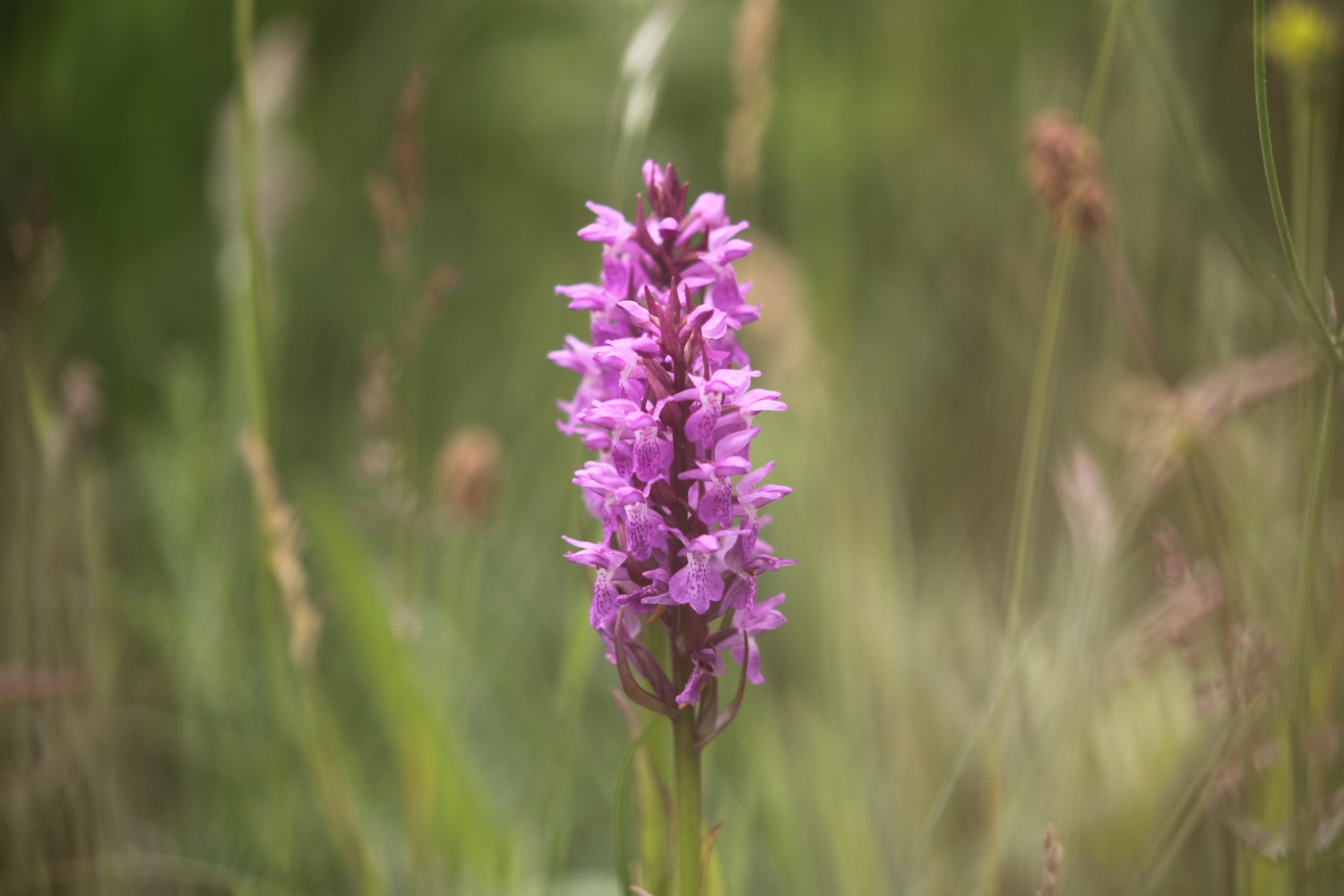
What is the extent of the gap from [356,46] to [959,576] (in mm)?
2576

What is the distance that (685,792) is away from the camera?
952 mm

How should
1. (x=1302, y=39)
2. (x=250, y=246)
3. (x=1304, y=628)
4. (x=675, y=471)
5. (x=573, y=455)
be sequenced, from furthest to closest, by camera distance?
(x=573, y=455)
(x=1302, y=39)
(x=250, y=246)
(x=1304, y=628)
(x=675, y=471)

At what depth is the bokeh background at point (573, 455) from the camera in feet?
5.00

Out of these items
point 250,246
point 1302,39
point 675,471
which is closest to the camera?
point 675,471

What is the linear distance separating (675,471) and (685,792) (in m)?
0.30

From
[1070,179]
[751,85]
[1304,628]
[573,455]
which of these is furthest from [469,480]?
[1304,628]

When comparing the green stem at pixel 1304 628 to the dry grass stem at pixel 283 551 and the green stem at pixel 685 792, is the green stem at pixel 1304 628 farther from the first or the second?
the dry grass stem at pixel 283 551

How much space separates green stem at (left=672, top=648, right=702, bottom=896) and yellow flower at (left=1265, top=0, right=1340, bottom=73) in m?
1.50

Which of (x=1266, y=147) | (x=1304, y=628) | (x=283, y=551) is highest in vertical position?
(x=1266, y=147)

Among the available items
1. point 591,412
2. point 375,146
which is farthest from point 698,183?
point 591,412

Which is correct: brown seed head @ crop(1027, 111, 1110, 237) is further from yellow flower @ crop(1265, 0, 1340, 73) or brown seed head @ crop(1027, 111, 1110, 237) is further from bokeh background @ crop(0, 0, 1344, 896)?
yellow flower @ crop(1265, 0, 1340, 73)

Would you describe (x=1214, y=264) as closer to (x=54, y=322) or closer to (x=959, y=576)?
(x=959, y=576)

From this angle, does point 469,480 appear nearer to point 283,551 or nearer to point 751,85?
point 283,551

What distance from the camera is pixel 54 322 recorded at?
2480 millimetres
